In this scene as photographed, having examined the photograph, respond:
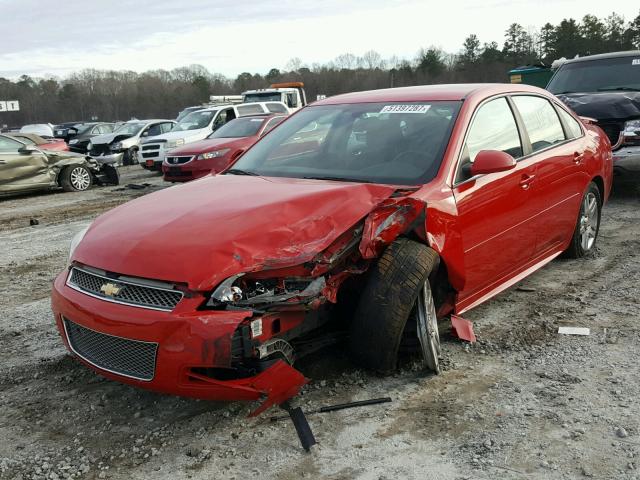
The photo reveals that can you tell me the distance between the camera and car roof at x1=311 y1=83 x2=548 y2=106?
4414mm

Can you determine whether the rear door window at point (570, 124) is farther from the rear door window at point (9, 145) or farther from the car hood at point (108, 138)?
the car hood at point (108, 138)

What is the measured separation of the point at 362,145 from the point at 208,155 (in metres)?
8.50

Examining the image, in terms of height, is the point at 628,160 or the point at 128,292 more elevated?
the point at 128,292

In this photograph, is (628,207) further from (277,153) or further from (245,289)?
(245,289)

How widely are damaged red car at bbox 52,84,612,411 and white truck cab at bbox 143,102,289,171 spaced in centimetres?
1258

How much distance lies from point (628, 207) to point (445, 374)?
6.00 m

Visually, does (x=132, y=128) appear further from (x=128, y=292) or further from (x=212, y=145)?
(x=128, y=292)

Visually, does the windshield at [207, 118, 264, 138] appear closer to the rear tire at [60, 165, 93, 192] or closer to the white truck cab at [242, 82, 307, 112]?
the rear tire at [60, 165, 93, 192]

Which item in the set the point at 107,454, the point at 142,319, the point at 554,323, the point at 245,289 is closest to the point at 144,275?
the point at 142,319

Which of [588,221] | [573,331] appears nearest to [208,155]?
[588,221]

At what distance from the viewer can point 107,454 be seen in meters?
2.95

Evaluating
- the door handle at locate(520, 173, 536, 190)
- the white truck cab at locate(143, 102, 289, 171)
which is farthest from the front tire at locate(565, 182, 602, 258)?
the white truck cab at locate(143, 102, 289, 171)

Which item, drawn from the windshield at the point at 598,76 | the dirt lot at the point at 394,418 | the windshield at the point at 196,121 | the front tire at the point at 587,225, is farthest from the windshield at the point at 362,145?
the windshield at the point at 196,121

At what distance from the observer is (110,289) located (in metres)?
3.06
